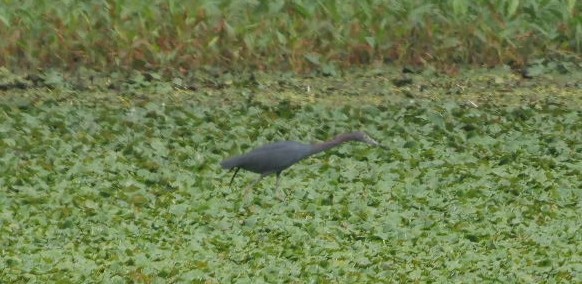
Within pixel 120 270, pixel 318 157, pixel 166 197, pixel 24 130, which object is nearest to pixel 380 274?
pixel 120 270

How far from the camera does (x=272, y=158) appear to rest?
951 cm

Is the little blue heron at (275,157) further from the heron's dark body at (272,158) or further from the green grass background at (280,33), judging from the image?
the green grass background at (280,33)

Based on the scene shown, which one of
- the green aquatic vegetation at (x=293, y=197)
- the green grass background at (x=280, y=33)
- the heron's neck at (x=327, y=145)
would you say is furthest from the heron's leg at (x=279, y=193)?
the green grass background at (x=280, y=33)

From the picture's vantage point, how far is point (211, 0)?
13383 millimetres

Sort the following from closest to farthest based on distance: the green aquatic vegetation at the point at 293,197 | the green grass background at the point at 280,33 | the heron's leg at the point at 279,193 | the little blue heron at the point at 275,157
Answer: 1. the green aquatic vegetation at the point at 293,197
2. the little blue heron at the point at 275,157
3. the heron's leg at the point at 279,193
4. the green grass background at the point at 280,33

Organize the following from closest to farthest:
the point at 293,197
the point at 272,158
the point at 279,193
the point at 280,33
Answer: the point at 272,158, the point at 293,197, the point at 279,193, the point at 280,33

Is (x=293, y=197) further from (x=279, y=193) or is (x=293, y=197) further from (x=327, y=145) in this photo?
(x=327, y=145)

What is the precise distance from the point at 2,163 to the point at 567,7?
5.71 meters

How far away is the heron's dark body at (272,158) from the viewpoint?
9516 millimetres

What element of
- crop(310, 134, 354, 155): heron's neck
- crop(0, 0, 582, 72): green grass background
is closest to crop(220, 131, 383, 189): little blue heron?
crop(310, 134, 354, 155): heron's neck

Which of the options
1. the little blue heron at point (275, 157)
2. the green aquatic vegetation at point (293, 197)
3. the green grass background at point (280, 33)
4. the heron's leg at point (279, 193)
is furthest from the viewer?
the green grass background at point (280, 33)

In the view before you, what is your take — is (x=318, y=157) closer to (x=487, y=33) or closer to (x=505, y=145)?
(x=505, y=145)

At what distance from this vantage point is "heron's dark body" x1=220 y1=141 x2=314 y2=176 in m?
9.52

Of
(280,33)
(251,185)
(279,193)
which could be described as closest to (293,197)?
(279,193)
